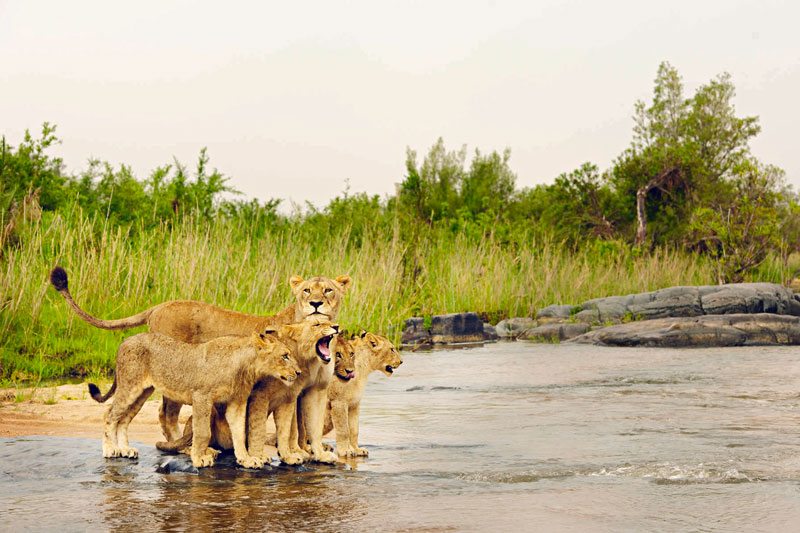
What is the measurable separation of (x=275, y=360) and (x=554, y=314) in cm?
1930

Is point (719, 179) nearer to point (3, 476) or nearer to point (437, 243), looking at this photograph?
point (437, 243)

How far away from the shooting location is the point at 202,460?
6164 mm

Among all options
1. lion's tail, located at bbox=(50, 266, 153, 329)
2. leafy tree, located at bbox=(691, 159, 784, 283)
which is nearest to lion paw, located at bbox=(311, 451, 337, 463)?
lion's tail, located at bbox=(50, 266, 153, 329)

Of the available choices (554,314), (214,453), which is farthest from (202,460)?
(554,314)

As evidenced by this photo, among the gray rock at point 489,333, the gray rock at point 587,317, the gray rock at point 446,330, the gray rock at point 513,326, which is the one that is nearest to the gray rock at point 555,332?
the gray rock at point 513,326

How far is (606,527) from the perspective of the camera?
16.0ft

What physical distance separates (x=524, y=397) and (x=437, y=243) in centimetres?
1445

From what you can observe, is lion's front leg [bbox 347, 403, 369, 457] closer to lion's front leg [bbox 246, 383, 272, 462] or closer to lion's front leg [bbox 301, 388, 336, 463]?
lion's front leg [bbox 301, 388, 336, 463]

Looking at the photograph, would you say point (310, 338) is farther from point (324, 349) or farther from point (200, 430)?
point (200, 430)

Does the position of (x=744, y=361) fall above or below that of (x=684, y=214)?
below

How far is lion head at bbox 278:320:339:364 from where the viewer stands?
6000 mm

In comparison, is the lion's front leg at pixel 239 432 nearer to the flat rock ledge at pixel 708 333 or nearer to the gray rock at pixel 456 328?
the gray rock at pixel 456 328

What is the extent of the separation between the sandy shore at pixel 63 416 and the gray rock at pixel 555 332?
13734mm

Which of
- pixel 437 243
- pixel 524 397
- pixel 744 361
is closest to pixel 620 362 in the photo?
pixel 744 361
